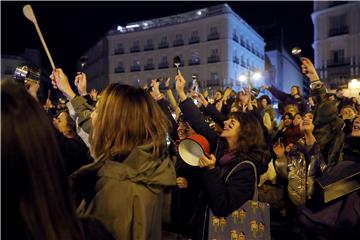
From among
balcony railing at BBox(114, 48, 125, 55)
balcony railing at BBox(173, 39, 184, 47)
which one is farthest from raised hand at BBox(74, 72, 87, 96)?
balcony railing at BBox(114, 48, 125, 55)

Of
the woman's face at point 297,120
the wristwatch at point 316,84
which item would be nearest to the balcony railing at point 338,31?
the woman's face at point 297,120

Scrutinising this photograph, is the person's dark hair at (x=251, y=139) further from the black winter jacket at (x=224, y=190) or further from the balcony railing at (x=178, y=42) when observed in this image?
the balcony railing at (x=178, y=42)

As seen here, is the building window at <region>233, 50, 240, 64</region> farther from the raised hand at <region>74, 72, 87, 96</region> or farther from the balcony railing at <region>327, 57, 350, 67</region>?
the raised hand at <region>74, 72, 87, 96</region>

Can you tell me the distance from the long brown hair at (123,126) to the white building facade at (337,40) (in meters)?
33.4

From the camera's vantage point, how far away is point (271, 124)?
7.99m

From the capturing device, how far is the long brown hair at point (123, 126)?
2.02 meters

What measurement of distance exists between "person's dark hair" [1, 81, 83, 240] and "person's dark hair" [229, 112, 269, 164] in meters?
2.19

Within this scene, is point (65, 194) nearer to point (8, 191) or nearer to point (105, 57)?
point (8, 191)

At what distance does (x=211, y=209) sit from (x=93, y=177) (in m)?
1.26

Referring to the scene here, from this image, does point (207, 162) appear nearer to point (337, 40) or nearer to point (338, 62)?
point (338, 62)

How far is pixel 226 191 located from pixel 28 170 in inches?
74.1

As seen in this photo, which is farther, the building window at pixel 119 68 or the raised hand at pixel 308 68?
the building window at pixel 119 68

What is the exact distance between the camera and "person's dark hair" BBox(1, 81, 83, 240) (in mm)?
1175

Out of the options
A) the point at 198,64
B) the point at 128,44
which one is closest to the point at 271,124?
the point at 198,64
